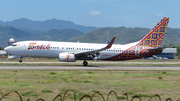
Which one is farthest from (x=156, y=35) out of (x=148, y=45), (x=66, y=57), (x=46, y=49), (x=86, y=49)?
(x=46, y=49)

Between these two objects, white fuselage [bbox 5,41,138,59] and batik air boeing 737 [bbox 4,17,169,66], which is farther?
white fuselage [bbox 5,41,138,59]

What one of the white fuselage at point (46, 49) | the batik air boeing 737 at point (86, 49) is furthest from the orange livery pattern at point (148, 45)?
the white fuselage at point (46, 49)

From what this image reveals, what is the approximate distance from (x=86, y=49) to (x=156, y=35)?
13.6 metres

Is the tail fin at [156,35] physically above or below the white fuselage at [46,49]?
above

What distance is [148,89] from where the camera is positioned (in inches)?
713

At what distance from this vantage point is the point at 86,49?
4356 cm

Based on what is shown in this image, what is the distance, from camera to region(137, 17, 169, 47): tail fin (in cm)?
4588

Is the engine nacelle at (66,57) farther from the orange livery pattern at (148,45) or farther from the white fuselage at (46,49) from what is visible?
the orange livery pattern at (148,45)

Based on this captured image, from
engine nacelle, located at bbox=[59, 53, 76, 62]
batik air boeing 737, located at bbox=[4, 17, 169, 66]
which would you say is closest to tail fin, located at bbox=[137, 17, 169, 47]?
batik air boeing 737, located at bbox=[4, 17, 169, 66]

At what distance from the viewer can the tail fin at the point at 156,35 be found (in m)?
45.9

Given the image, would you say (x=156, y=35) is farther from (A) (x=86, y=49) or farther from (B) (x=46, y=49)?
(B) (x=46, y=49)

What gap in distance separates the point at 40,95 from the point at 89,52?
2548 centimetres

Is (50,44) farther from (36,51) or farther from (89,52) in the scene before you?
(89,52)

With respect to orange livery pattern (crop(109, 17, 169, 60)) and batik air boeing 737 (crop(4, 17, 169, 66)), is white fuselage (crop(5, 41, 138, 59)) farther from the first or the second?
orange livery pattern (crop(109, 17, 169, 60))
